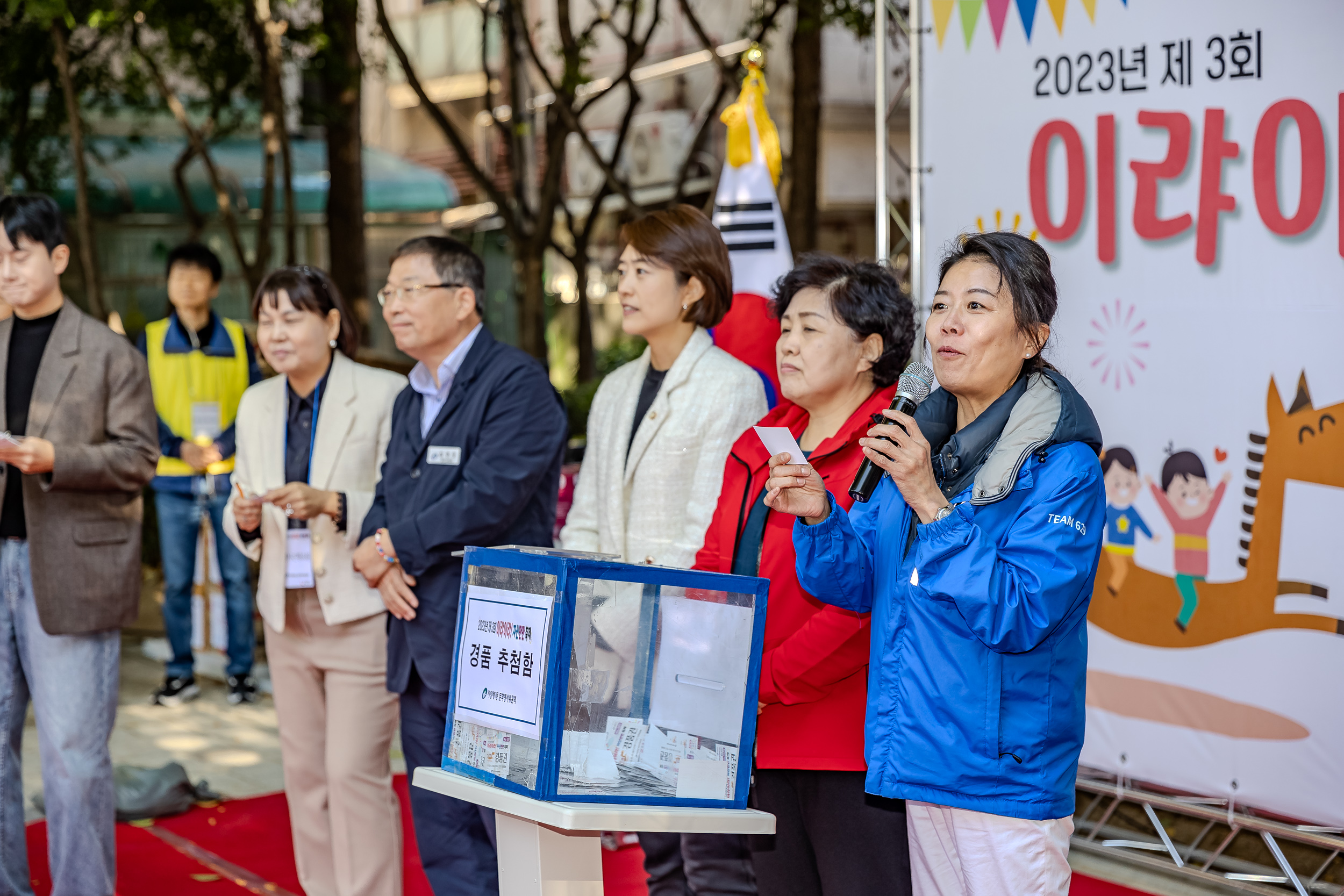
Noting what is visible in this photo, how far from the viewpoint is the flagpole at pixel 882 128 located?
4.34m

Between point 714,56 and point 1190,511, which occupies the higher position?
point 714,56

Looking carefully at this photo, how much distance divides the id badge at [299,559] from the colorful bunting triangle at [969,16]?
2.56 meters

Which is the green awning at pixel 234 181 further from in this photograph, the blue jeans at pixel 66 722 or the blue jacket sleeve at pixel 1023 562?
the blue jacket sleeve at pixel 1023 562

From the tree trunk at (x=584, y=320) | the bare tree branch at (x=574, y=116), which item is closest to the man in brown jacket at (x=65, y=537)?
the bare tree branch at (x=574, y=116)

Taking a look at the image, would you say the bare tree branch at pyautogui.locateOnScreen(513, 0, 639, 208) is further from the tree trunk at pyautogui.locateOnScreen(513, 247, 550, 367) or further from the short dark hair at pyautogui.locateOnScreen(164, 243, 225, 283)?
the short dark hair at pyautogui.locateOnScreen(164, 243, 225, 283)

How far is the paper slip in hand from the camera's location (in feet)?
6.98

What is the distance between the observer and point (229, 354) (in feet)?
19.9

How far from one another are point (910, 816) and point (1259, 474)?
1.99m

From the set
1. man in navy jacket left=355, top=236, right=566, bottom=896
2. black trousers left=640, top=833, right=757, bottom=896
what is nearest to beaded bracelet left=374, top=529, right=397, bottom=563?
man in navy jacket left=355, top=236, right=566, bottom=896

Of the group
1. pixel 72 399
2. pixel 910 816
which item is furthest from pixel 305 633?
pixel 910 816

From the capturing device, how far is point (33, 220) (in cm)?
345

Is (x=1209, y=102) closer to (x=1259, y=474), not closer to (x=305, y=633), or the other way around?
(x=1259, y=474)

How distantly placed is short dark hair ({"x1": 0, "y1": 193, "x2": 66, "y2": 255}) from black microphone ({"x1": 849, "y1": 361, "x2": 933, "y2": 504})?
7.76 ft

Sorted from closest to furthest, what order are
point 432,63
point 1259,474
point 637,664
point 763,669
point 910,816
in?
point 637,664 → point 910,816 → point 763,669 → point 1259,474 → point 432,63
